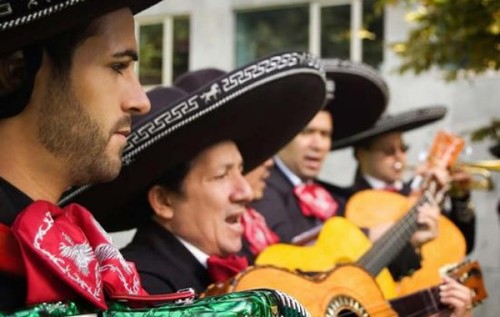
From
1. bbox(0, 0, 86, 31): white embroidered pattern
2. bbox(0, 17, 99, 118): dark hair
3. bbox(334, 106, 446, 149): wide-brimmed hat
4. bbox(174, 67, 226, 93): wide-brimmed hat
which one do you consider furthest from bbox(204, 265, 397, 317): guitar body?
bbox(334, 106, 446, 149): wide-brimmed hat

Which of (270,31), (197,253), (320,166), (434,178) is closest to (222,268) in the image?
(197,253)

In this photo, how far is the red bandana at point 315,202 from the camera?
5227mm

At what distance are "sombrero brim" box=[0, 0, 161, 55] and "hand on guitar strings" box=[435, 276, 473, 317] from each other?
2.21 meters

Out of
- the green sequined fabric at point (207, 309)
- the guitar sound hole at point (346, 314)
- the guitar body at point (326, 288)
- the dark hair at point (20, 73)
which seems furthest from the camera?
the guitar sound hole at point (346, 314)

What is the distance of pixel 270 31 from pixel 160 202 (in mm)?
9386

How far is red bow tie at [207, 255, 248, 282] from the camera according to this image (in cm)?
325

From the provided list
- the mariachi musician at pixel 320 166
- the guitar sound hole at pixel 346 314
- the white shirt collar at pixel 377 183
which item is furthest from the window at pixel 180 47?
the guitar sound hole at pixel 346 314

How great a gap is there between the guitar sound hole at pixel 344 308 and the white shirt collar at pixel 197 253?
1.40 ft

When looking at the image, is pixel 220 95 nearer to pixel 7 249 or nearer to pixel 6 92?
pixel 6 92

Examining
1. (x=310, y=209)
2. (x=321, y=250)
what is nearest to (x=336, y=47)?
(x=310, y=209)

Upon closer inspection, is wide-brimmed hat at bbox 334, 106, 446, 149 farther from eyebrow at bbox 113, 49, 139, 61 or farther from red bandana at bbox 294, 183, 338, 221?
eyebrow at bbox 113, 49, 139, 61

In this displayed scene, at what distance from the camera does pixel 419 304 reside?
378 centimetres

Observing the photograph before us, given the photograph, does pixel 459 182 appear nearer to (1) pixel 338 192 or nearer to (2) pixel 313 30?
(1) pixel 338 192

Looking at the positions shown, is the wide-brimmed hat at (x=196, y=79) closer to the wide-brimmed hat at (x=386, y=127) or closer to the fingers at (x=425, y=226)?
the fingers at (x=425, y=226)
